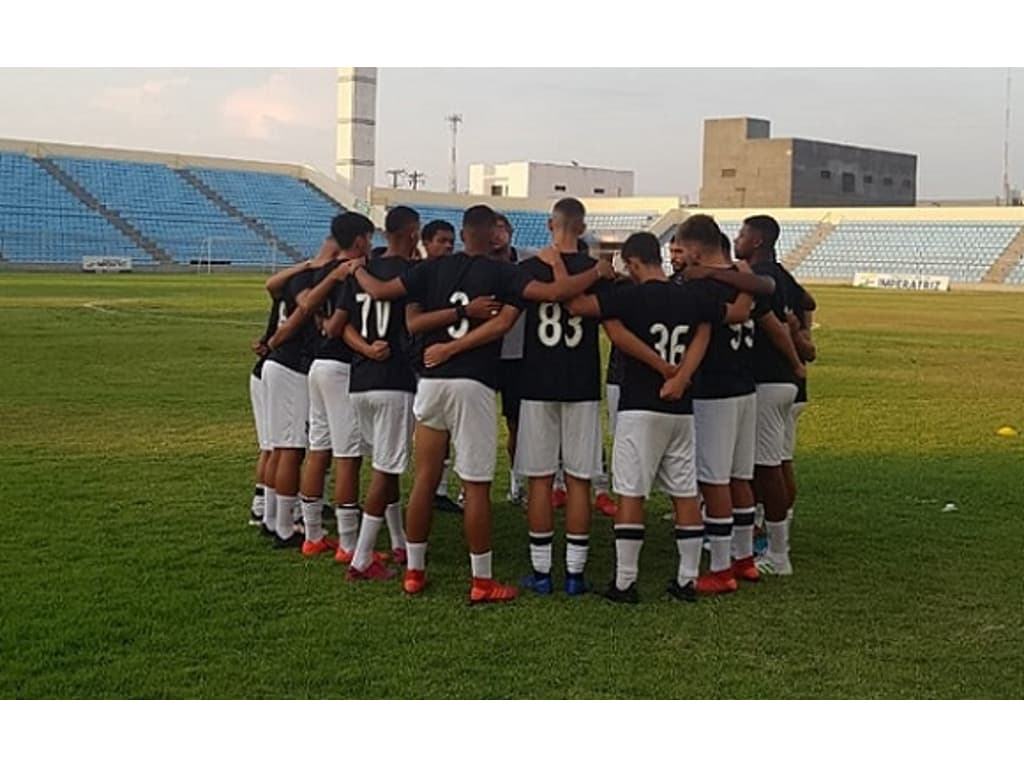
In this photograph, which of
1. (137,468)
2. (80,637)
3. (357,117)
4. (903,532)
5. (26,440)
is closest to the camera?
(80,637)

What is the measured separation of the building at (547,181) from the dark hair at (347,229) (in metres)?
79.5

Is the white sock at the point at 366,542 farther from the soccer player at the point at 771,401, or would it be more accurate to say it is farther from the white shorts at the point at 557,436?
the soccer player at the point at 771,401

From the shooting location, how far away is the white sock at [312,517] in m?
7.20

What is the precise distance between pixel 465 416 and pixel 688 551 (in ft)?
4.59

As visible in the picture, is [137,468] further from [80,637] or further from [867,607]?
[867,607]

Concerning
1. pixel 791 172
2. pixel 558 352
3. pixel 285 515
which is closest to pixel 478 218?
pixel 558 352

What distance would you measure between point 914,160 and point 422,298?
89.2 metres

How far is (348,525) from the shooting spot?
6.95 meters

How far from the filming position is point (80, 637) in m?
5.47

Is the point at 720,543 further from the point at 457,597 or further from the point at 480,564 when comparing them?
the point at 457,597

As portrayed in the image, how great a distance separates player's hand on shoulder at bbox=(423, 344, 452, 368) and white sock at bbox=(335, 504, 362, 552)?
1.21 meters

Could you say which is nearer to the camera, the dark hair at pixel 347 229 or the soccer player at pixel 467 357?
the soccer player at pixel 467 357

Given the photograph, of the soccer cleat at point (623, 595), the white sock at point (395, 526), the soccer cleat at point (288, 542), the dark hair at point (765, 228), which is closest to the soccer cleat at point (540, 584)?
the soccer cleat at point (623, 595)

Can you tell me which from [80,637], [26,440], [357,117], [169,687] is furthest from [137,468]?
[357,117]
